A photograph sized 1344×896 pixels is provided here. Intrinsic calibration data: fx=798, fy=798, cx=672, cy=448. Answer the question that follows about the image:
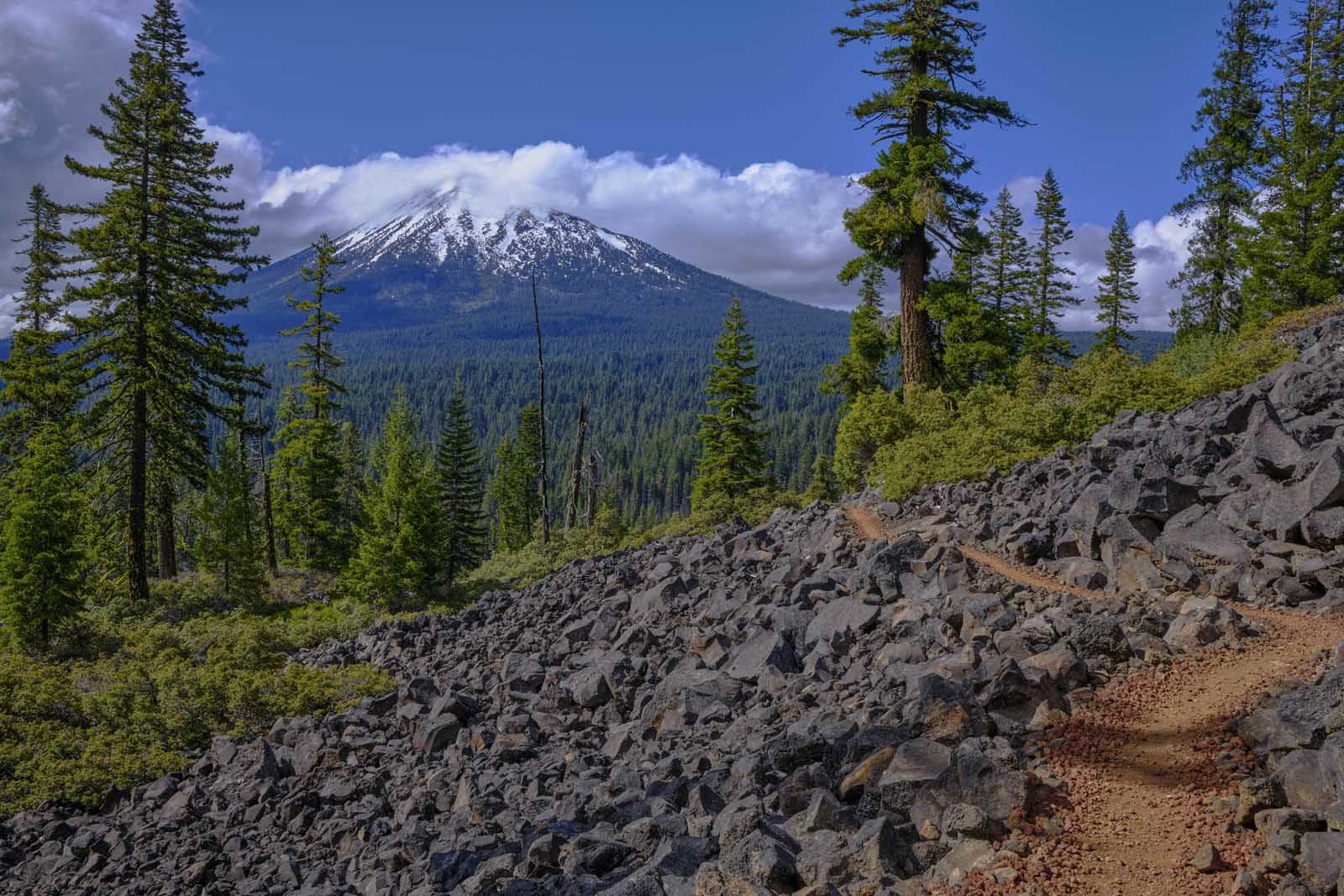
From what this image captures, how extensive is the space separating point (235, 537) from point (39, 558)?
15396mm

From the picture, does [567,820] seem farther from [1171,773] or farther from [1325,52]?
[1325,52]

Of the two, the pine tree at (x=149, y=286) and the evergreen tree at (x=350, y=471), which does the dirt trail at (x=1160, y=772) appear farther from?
the evergreen tree at (x=350, y=471)

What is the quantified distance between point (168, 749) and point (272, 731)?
2270 millimetres

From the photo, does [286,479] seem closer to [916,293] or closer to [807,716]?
[916,293]

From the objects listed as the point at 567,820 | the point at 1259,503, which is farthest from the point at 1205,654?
the point at 567,820

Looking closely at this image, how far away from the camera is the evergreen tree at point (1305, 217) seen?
83.5 ft

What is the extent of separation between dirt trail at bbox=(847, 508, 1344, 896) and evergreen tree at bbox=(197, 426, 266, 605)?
2478 cm

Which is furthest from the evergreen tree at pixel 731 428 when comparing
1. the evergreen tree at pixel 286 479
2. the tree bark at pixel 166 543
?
the tree bark at pixel 166 543

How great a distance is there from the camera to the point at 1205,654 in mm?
6715

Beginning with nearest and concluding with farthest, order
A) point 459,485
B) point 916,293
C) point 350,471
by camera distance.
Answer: point 916,293
point 459,485
point 350,471

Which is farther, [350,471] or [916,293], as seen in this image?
[350,471]

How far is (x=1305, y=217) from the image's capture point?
26.1 meters

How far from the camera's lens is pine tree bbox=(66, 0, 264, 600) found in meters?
21.6

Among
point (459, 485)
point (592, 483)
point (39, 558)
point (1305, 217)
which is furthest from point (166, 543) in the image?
point (1305, 217)
